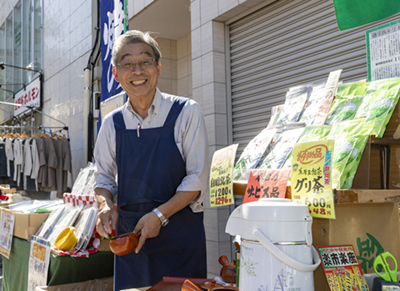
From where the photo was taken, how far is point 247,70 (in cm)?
424

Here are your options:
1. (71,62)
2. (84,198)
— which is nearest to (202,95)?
(84,198)

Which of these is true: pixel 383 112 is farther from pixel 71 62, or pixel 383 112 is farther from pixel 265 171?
pixel 71 62

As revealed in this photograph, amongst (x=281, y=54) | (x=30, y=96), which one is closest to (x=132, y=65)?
(x=281, y=54)

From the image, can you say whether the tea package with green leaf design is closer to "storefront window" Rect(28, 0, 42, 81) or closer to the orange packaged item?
the orange packaged item

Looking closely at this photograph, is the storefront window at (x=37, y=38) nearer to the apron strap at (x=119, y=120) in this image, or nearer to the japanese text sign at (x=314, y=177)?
the apron strap at (x=119, y=120)

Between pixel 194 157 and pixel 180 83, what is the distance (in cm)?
497

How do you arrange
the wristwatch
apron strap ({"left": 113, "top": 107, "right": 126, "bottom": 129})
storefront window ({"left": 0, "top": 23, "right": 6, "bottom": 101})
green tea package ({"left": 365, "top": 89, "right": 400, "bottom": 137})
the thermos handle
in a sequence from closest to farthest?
the thermos handle, green tea package ({"left": 365, "top": 89, "right": 400, "bottom": 137}), the wristwatch, apron strap ({"left": 113, "top": 107, "right": 126, "bottom": 129}), storefront window ({"left": 0, "top": 23, "right": 6, "bottom": 101})

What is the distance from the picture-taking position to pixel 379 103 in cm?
129

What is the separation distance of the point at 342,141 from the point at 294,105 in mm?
473

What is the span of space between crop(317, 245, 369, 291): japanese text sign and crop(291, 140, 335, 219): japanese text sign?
127mm

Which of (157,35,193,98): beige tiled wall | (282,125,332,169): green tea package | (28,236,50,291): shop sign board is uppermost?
(157,35,193,98): beige tiled wall

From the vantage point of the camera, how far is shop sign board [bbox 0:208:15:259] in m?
3.46

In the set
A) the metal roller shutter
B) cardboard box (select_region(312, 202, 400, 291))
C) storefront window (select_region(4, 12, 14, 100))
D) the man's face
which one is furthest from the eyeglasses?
storefront window (select_region(4, 12, 14, 100))

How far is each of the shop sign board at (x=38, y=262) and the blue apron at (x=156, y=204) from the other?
1.07 m
